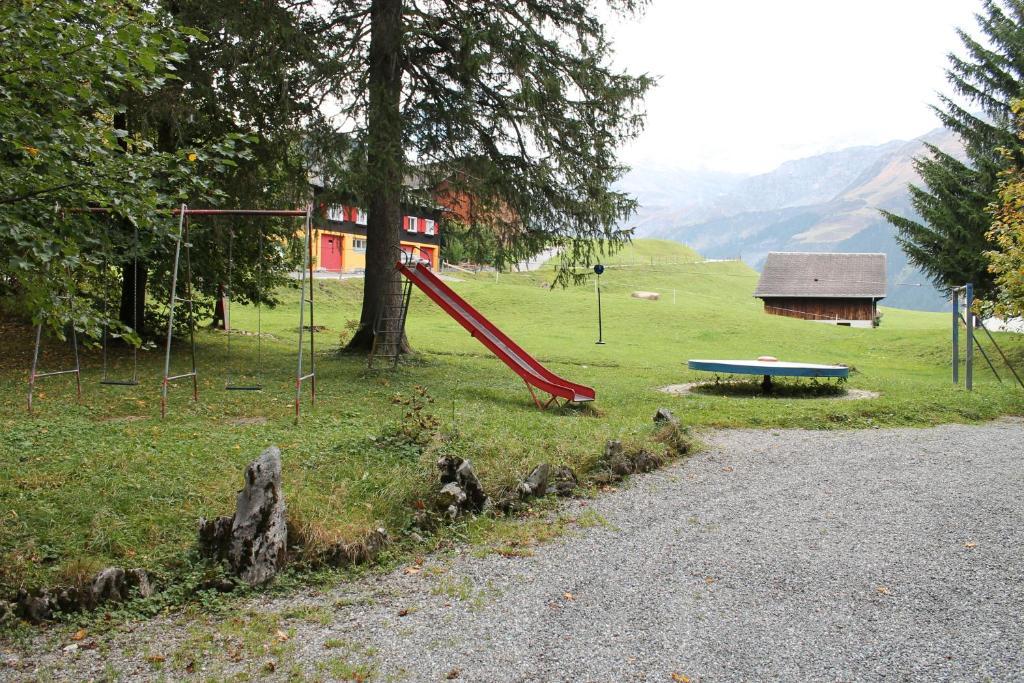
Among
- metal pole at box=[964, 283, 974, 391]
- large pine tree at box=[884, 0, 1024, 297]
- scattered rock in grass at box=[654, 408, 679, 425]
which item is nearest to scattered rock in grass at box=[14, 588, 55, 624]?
scattered rock in grass at box=[654, 408, 679, 425]

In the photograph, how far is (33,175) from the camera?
486 centimetres

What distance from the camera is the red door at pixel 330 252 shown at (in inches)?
1727

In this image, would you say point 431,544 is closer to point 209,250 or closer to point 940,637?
point 940,637

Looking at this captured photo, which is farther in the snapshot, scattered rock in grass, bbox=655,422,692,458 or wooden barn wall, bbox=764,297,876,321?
wooden barn wall, bbox=764,297,876,321

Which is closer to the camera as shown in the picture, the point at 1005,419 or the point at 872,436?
the point at 872,436

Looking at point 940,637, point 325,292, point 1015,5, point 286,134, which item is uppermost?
point 1015,5

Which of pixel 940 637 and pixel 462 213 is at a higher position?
pixel 462 213

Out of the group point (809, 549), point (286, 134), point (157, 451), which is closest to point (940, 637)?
point (809, 549)

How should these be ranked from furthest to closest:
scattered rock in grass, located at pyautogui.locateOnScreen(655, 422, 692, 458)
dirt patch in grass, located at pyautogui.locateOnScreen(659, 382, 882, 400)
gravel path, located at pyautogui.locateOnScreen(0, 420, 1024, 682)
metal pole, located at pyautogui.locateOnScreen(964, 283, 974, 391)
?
metal pole, located at pyautogui.locateOnScreen(964, 283, 974, 391) < dirt patch in grass, located at pyautogui.locateOnScreen(659, 382, 882, 400) < scattered rock in grass, located at pyautogui.locateOnScreen(655, 422, 692, 458) < gravel path, located at pyautogui.locateOnScreen(0, 420, 1024, 682)

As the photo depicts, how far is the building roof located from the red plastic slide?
129ft

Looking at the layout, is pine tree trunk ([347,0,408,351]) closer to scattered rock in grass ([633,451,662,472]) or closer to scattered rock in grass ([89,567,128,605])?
scattered rock in grass ([633,451,662,472])

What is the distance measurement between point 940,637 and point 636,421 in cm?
635

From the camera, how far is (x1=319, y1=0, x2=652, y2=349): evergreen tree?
1459 cm

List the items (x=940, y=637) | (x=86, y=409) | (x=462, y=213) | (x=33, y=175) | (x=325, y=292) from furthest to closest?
(x=325, y=292) < (x=462, y=213) < (x=86, y=409) < (x=33, y=175) < (x=940, y=637)
